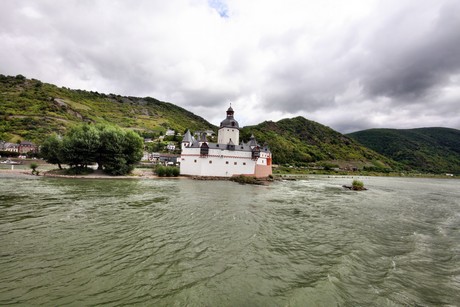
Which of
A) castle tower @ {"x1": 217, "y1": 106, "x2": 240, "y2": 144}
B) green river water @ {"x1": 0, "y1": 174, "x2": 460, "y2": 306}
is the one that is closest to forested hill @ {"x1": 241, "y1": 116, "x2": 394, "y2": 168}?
castle tower @ {"x1": 217, "y1": 106, "x2": 240, "y2": 144}

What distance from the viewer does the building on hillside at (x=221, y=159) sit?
48906 millimetres

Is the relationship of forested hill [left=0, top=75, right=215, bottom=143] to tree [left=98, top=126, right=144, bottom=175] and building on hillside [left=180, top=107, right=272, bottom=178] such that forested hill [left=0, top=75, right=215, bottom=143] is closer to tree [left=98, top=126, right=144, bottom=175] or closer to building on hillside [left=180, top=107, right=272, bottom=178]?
tree [left=98, top=126, right=144, bottom=175]

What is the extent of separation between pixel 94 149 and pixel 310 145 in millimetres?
145248

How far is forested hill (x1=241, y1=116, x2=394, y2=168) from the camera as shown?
124544mm

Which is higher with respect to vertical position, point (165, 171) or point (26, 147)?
point (26, 147)

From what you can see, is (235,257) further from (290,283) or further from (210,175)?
(210,175)


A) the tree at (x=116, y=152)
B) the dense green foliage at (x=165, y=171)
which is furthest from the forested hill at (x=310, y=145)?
the tree at (x=116, y=152)

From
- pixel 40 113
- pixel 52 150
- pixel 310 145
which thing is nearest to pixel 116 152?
pixel 52 150

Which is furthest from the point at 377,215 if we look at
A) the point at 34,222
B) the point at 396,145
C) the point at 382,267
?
the point at 396,145

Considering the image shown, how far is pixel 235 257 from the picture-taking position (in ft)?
27.7

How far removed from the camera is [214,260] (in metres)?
8.02

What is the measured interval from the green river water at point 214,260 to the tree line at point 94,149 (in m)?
25.5

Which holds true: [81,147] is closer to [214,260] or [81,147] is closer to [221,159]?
[221,159]

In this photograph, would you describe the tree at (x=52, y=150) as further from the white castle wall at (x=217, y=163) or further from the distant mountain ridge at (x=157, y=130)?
the distant mountain ridge at (x=157, y=130)
